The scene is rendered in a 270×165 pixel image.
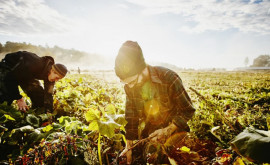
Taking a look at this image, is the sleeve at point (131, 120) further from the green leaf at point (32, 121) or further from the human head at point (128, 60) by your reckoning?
the green leaf at point (32, 121)

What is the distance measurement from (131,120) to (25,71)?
306 centimetres

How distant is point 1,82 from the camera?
3.51 metres

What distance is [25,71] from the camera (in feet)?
12.2

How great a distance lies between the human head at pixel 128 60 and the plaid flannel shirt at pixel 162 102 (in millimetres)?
458

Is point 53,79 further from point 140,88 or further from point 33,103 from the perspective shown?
point 140,88

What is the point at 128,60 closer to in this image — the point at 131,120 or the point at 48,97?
the point at 131,120

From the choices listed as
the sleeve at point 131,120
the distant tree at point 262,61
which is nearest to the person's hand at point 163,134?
the sleeve at point 131,120

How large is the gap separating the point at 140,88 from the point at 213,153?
4.47 ft

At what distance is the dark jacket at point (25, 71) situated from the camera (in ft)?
11.7

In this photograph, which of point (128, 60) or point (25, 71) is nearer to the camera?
point (128, 60)

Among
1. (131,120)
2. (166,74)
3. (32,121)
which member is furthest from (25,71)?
(166,74)

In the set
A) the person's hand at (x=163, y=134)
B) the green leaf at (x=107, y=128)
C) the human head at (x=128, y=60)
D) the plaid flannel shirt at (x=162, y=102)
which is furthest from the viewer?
the plaid flannel shirt at (x=162, y=102)

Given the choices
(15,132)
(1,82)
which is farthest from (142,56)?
(1,82)

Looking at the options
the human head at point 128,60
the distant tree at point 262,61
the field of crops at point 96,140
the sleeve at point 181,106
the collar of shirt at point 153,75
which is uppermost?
the distant tree at point 262,61
